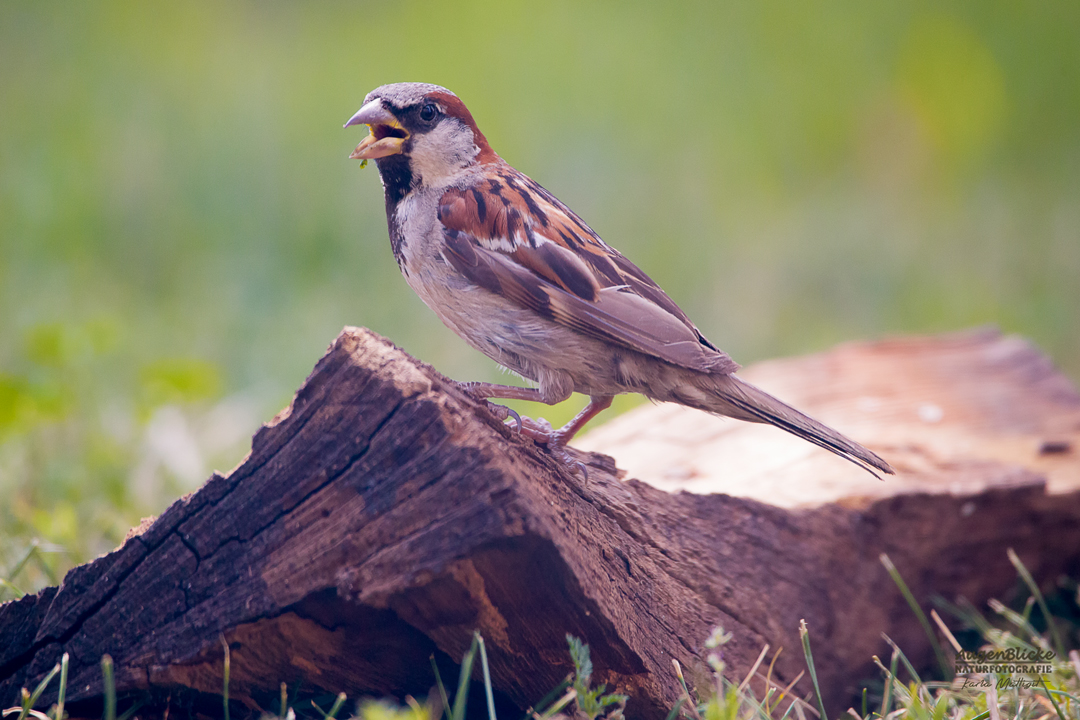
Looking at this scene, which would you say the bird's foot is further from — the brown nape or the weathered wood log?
the brown nape

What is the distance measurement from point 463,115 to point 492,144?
520 centimetres

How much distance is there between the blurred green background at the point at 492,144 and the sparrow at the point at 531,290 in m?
1.99

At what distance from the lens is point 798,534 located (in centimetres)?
293

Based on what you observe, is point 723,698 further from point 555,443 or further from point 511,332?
point 511,332

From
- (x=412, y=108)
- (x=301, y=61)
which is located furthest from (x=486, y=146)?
(x=301, y=61)

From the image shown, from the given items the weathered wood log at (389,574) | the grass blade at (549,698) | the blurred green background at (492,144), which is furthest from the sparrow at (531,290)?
the blurred green background at (492,144)

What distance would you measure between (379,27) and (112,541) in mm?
8161

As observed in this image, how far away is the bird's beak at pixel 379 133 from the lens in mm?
2746

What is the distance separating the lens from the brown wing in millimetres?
2654

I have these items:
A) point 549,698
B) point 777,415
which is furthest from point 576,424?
point 549,698

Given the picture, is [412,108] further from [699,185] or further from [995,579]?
[699,185]

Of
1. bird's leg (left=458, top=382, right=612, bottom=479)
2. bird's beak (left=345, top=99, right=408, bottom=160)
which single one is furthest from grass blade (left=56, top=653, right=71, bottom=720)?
bird's beak (left=345, top=99, right=408, bottom=160)

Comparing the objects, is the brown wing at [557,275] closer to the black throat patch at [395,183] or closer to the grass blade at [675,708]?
the black throat patch at [395,183]

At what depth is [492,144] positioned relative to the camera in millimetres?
8016
